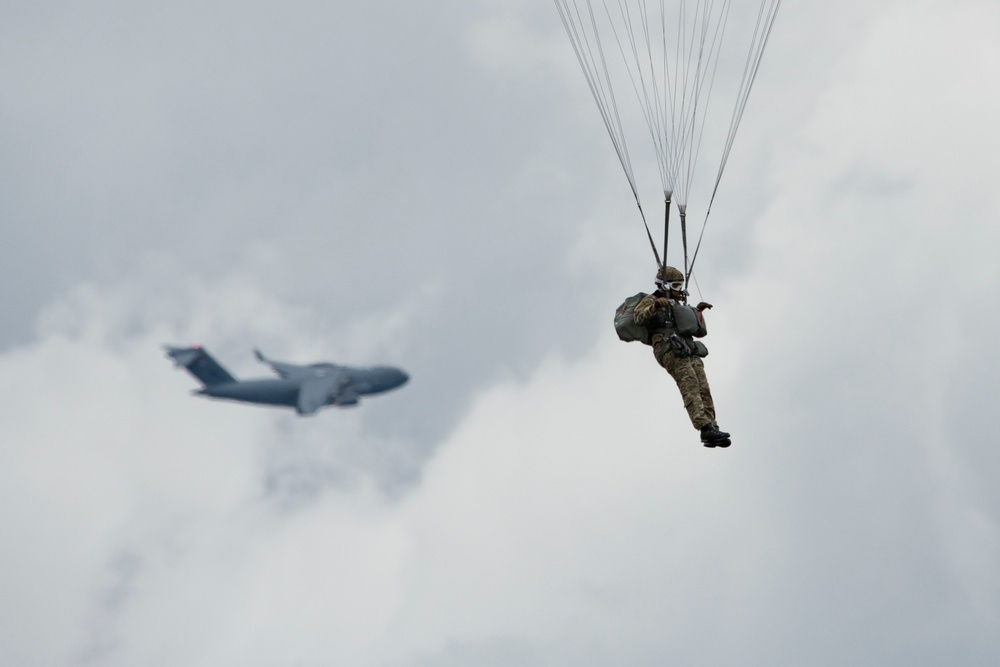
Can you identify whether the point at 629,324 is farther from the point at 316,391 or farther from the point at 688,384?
the point at 316,391

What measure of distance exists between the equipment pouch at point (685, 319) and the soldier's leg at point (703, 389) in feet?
1.69

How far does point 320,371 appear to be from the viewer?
1282 inches

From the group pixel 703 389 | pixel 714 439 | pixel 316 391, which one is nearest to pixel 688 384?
pixel 703 389

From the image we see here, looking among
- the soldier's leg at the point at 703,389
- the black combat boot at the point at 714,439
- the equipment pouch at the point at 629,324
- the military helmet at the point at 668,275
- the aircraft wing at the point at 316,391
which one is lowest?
the black combat boot at the point at 714,439

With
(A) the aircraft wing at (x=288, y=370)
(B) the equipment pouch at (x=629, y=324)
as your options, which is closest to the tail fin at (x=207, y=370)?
(A) the aircraft wing at (x=288, y=370)

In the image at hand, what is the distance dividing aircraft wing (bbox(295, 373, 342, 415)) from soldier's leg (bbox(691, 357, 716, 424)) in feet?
39.8

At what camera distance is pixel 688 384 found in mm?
21531

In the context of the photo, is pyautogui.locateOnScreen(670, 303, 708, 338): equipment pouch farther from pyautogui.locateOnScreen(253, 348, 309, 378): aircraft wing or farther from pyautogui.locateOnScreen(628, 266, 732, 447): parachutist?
pyautogui.locateOnScreen(253, 348, 309, 378): aircraft wing

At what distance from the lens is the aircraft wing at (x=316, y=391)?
31.2 m

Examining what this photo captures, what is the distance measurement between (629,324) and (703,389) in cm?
172

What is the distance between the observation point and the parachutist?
21.4 meters

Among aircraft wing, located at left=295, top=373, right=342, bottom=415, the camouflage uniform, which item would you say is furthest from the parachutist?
aircraft wing, located at left=295, top=373, right=342, bottom=415

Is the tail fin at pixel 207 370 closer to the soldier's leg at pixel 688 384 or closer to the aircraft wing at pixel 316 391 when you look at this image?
the aircraft wing at pixel 316 391

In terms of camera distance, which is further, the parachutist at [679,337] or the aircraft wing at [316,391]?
the aircraft wing at [316,391]
